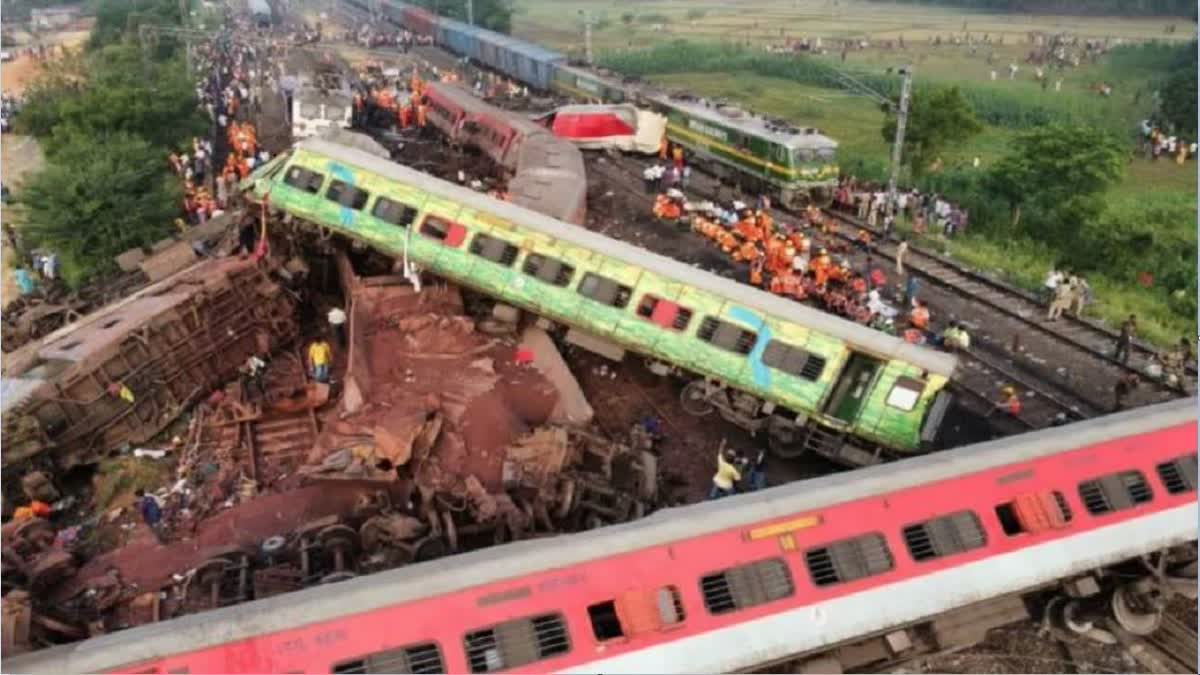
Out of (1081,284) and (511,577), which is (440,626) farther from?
(1081,284)

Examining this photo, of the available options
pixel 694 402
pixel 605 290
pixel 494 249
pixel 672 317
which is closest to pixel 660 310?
pixel 672 317

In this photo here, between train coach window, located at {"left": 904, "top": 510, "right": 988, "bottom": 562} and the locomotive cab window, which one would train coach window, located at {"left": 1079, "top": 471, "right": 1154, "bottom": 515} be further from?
the locomotive cab window

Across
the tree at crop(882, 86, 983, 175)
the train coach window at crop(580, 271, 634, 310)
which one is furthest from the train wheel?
the tree at crop(882, 86, 983, 175)

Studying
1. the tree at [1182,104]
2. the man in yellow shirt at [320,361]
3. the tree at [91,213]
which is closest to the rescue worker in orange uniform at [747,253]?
the man in yellow shirt at [320,361]

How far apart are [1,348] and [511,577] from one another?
55.5 feet

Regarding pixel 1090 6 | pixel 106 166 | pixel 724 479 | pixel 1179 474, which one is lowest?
pixel 106 166

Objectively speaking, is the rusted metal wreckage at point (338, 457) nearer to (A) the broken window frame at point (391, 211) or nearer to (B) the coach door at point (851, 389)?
(A) the broken window frame at point (391, 211)

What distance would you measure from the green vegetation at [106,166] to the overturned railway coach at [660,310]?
7.86 metres

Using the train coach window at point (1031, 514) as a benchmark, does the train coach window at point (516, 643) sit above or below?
below

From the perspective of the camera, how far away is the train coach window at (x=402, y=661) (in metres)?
9.47

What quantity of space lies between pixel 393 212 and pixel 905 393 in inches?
464

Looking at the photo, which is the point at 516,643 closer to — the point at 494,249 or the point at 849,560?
the point at 849,560

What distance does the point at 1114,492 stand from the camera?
1265 centimetres

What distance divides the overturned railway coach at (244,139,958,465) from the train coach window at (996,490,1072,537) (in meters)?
3.80
